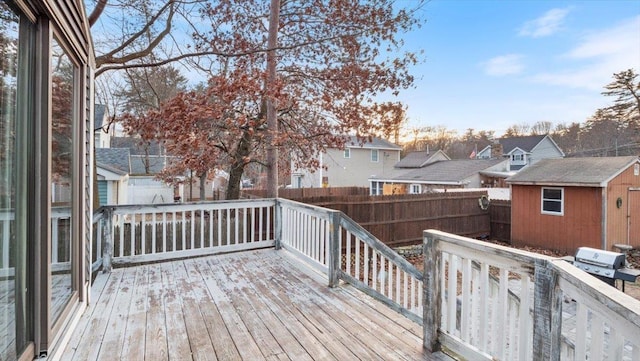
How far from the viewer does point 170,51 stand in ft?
22.5

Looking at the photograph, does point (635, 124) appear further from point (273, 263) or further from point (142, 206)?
point (142, 206)

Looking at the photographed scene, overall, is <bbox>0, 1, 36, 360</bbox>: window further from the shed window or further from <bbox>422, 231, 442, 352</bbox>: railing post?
the shed window

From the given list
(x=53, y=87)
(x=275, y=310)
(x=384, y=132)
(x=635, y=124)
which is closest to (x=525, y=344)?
(x=275, y=310)

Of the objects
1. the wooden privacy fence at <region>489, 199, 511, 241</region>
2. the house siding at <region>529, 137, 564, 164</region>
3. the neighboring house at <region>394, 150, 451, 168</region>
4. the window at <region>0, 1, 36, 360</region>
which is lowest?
the wooden privacy fence at <region>489, 199, 511, 241</region>

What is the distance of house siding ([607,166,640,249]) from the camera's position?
→ 33.2ft

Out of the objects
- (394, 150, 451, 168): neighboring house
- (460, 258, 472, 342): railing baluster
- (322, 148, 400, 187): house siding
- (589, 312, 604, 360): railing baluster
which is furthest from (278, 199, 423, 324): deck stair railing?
(394, 150, 451, 168): neighboring house

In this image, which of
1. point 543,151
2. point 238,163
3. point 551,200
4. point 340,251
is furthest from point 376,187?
point 340,251

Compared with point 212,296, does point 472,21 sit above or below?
above

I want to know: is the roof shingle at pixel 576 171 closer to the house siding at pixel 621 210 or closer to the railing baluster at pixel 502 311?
the house siding at pixel 621 210

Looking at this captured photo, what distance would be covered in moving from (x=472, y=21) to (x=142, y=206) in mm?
10080

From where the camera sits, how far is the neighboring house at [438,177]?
728 inches

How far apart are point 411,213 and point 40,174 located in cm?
949

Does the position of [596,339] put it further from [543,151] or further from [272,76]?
[543,151]

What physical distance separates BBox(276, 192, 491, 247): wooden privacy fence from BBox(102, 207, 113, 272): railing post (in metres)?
4.47
